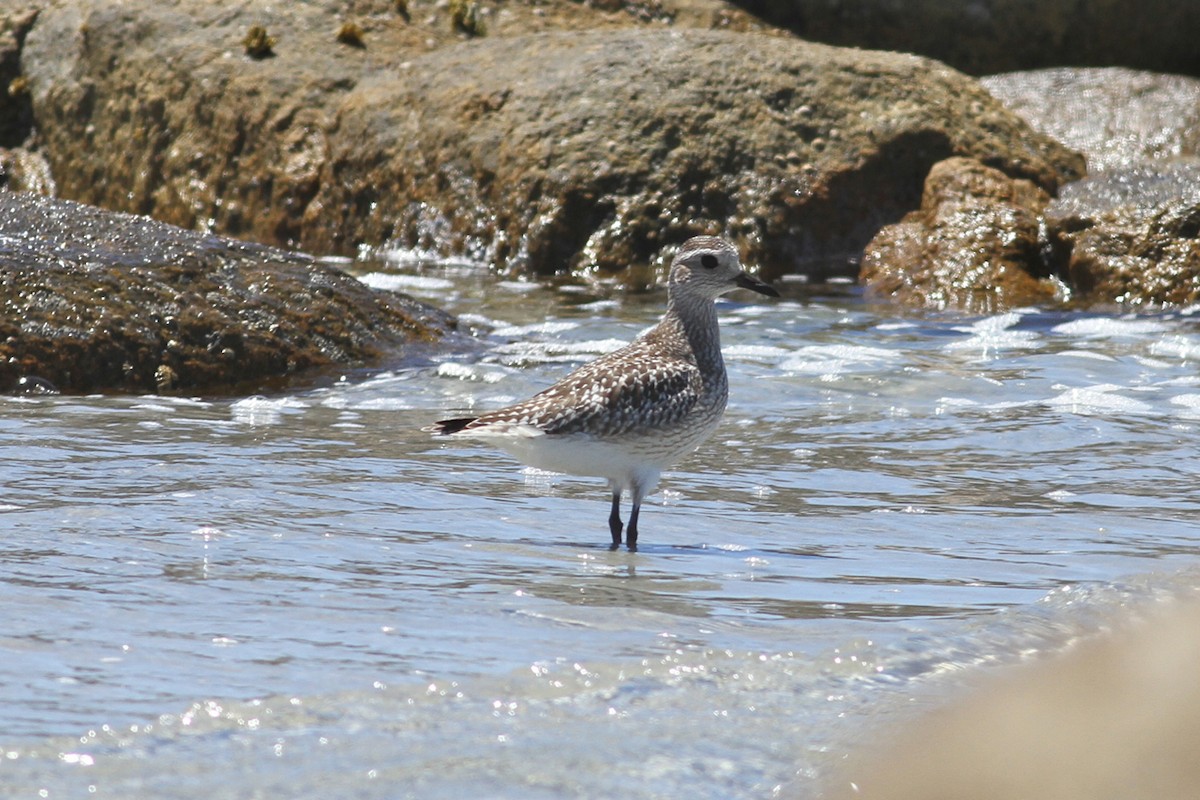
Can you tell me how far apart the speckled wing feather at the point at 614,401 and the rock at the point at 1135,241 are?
8183 millimetres

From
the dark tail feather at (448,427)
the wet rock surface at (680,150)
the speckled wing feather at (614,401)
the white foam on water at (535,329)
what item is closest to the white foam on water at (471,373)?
the white foam on water at (535,329)

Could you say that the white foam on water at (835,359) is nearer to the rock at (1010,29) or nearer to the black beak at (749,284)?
the black beak at (749,284)

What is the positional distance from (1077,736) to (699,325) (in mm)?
4885

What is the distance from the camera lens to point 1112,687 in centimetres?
340

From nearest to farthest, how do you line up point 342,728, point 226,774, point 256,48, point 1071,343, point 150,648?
1. point 226,774
2. point 342,728
3. point 150,648
4. point 1071,343
5. point 256,48

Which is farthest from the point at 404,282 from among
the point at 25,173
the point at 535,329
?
the point at 25,173

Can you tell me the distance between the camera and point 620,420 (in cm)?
706

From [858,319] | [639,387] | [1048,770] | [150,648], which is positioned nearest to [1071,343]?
[858,319]

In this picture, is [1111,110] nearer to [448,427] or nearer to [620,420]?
[620,420]

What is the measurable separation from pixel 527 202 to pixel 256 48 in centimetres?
424

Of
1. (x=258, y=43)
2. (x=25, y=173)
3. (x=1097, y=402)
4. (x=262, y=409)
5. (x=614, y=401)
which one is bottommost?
(x=262, y=409)

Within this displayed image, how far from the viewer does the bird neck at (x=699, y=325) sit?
7.87 m

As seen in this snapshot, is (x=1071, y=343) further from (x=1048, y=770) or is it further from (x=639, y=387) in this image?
(x=1048, y=770)

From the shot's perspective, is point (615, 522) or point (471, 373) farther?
point (471, 373)
